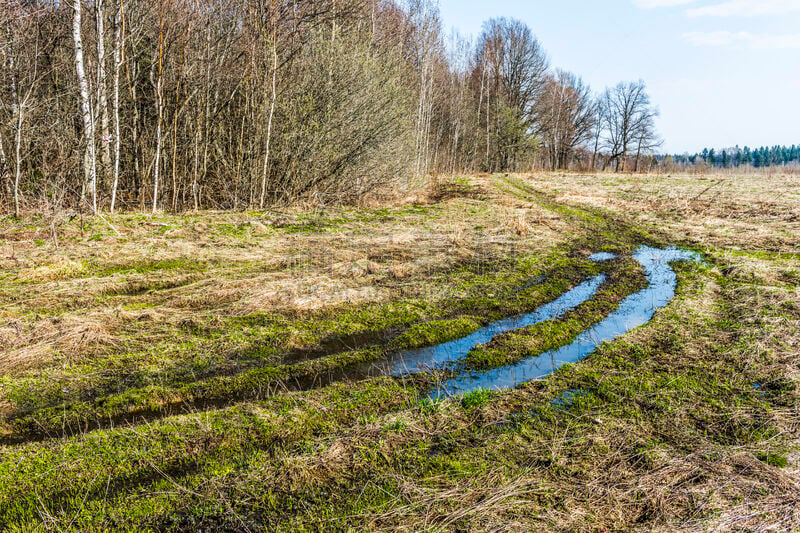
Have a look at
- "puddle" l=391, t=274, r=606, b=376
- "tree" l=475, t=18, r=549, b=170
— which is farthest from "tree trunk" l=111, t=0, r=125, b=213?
"tree" l=475, t=18, r=549, b=170

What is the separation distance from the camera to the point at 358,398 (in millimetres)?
4301

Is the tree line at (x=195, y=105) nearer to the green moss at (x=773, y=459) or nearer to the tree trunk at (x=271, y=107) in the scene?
the tree trunk at (x=271, y=107)

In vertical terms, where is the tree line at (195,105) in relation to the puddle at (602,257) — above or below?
above

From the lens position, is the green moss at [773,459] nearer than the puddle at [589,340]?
Yes

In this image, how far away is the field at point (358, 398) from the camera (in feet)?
9.66

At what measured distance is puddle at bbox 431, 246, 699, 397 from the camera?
477 centimetres

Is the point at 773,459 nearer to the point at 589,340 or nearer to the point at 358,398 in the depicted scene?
the point at 589,340

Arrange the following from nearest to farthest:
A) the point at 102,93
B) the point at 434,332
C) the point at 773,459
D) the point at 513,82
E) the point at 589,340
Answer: the point at 773,459 < the point at 589,340 < the point at 434,332 < the point at 102,93 < the point at 513,82

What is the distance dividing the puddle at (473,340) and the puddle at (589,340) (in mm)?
499

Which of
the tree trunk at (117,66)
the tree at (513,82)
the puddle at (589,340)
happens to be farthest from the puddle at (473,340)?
the tree at (513,82)

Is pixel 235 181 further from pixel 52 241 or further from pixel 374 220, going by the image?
pixel 52 241

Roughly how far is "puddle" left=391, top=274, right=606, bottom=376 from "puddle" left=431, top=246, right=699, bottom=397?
50 centimetres

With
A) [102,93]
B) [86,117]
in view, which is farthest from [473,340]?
[102,93]

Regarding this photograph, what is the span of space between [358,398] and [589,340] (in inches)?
133
